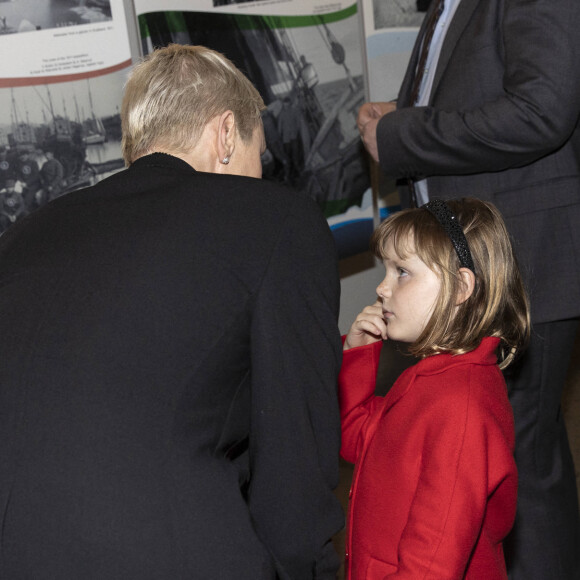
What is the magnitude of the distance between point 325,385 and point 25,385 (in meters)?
0.42

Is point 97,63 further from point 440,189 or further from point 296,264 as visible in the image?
point 296,264

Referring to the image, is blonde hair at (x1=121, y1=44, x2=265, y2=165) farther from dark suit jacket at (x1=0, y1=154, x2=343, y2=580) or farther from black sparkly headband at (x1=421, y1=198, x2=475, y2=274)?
black sparkly headband at (x1=421, y1=198, x2=475, y2=274)

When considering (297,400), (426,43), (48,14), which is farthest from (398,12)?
(297,400)

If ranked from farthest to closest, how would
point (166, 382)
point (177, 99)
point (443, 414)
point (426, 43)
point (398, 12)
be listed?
point (398, 12)
point (426, 43)
point (443, 414)
point (177, 99)
point (166, 382)

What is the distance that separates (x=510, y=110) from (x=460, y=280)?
538mm

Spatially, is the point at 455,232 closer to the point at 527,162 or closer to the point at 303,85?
the point at 527,162

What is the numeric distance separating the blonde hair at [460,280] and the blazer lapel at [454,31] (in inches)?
21.5

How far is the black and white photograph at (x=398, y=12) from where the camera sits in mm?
3363

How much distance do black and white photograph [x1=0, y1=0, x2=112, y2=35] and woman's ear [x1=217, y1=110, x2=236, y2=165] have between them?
3.33 feet

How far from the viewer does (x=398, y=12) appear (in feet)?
11.4

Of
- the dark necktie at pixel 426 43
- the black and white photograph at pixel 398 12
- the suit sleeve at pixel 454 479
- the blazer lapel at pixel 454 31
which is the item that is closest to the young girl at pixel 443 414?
the suit sleeve at pixel 454 479

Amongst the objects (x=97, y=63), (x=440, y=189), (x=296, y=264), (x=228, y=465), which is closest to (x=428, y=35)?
(x=440, y=189)

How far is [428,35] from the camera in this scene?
6.95ft

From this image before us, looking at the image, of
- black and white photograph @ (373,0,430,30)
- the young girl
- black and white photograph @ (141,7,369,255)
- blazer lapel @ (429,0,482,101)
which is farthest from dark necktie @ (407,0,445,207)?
black and white photograph @ (373,0,430,30)
